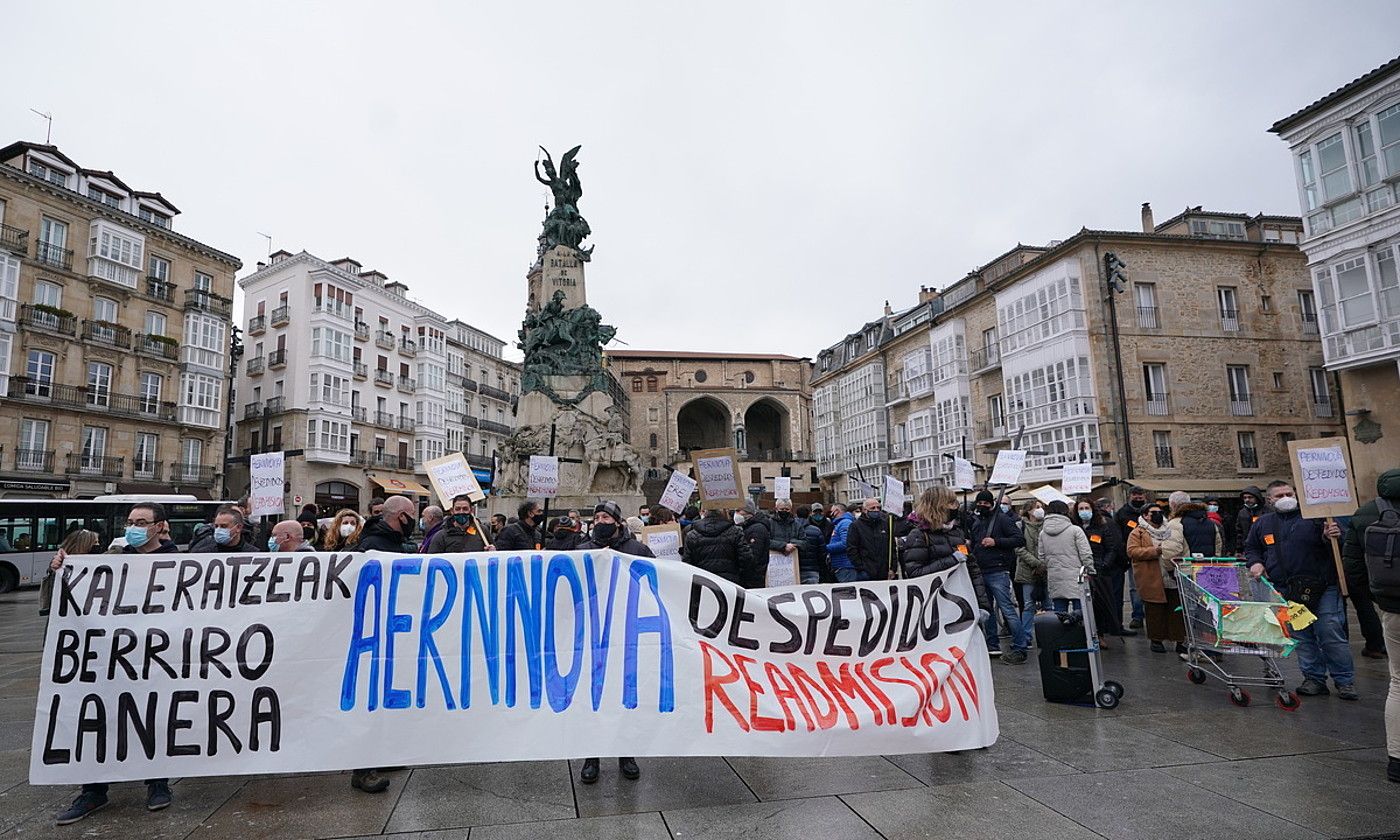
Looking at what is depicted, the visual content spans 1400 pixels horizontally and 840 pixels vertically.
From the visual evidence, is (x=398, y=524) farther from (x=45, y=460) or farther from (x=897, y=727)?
(x=45, y=460)

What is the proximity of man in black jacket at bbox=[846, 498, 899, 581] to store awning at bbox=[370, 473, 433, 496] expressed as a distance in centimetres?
4343

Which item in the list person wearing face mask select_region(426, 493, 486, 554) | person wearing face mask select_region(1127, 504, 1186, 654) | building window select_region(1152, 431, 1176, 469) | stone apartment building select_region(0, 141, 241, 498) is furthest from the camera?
building window select_region(1152, 431, 1176, 469)

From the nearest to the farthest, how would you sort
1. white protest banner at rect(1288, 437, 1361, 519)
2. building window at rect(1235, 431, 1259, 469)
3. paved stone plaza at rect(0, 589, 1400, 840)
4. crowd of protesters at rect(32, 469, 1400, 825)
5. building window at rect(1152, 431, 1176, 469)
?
1. paved stone plaza at rect(0, 589, 1400, 840)
2. crowd of protesters at rect(32, 469, 1400, 825)
3. white protest banner at rect(1288, 437, 1361, 519)
4. building window at rect(1152, 431, 1176, 469)
5. building window at rect(1235, 431, 1259, 469)

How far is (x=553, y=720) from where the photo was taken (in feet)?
15.0

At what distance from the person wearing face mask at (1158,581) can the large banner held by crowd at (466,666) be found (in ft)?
16.7

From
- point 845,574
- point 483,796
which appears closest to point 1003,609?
point 845,574

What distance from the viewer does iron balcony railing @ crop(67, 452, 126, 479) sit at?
107 ft

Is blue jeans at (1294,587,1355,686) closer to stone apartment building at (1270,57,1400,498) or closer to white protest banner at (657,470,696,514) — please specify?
white protest banner at (657,470,696,514)

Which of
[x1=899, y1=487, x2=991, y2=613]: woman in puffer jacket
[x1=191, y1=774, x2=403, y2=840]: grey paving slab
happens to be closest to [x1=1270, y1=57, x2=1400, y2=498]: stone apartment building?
[x1=899, y1=487, x2=991, y2=613]: woman in puffer jacket

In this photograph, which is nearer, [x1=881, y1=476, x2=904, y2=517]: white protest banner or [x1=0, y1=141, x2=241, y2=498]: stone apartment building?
[x1=881, y1=476, x2=904, y2=517]: white protest banner

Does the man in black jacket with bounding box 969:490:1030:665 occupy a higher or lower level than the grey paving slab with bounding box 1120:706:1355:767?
higher

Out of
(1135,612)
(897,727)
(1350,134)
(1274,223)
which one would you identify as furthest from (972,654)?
(1274,223)

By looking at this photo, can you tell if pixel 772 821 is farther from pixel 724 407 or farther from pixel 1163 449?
pixel 724 407

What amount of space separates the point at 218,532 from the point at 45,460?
3546 cm
